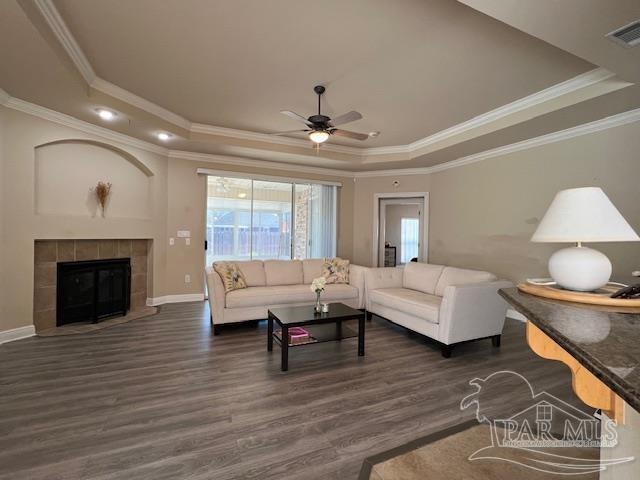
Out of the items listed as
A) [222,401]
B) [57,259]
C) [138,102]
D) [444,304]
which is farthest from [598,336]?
[57,259]

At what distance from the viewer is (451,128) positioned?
4.71 meters

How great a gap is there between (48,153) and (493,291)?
550cm

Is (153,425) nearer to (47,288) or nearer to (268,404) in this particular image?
(268,404)

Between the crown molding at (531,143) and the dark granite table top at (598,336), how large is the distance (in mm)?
3703

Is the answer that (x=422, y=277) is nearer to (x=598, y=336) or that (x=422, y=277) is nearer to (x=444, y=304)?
(x=444, y=304)

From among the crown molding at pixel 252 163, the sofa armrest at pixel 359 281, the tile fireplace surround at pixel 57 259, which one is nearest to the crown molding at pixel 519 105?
the crown molding at pixel 252 163

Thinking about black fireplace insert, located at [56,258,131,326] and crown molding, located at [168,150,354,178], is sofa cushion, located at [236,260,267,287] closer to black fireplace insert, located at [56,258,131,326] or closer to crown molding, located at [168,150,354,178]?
black fireplace insert, located at [56,258,131,326]

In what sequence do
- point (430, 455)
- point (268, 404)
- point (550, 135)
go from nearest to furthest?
point (430, 455) → point (268, 404) → point (550, 135)

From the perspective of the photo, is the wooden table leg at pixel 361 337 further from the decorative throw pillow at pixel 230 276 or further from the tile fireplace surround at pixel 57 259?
the tile fireplace surround at pixel 57 259

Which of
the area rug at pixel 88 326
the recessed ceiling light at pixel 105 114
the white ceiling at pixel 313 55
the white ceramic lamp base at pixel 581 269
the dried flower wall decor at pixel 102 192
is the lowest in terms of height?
the area rug at pixel 88 326

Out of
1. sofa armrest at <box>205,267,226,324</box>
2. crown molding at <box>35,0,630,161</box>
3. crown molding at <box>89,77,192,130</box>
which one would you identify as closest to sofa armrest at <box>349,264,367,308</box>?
sofa armrest at <box>205,267,226,324</box>

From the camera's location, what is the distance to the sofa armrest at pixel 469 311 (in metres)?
3.16

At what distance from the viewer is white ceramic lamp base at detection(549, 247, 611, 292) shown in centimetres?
127

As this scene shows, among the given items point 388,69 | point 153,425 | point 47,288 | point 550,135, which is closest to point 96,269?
point 47,288
